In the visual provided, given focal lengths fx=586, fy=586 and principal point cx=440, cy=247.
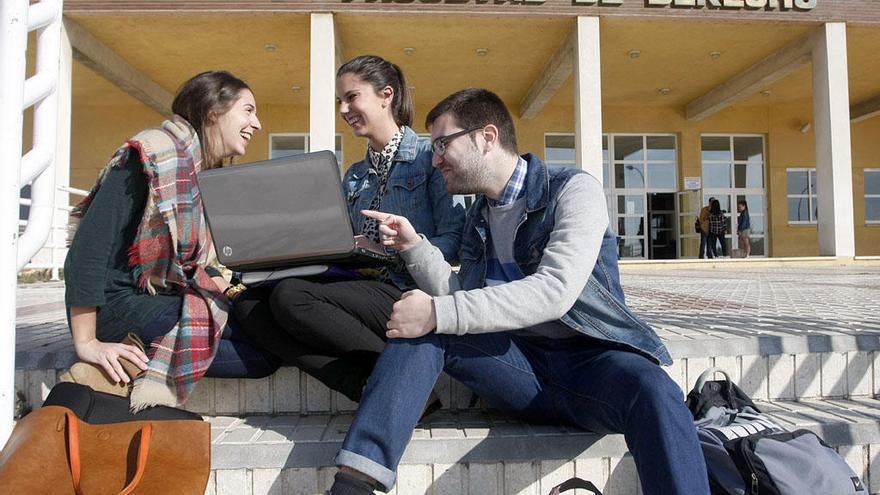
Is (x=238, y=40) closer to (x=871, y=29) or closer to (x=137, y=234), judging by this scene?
(x=137, y=234)

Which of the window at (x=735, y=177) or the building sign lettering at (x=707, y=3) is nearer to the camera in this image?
the building sign lettering at (x=707, y=3)

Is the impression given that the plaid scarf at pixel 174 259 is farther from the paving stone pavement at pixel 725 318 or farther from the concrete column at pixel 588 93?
the concrete column at pixel 588 93

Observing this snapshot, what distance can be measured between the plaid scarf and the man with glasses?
638mm

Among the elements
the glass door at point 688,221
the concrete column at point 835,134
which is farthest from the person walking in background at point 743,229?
the concrete column at point 835,134

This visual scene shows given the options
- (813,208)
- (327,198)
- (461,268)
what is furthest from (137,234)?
(813,208)

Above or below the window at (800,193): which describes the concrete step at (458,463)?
below

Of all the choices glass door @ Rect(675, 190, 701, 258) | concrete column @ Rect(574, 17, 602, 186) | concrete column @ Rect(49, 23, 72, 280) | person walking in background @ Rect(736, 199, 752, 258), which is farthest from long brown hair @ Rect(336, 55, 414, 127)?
person walking in background @ Rect(736, 199, 752, 258)

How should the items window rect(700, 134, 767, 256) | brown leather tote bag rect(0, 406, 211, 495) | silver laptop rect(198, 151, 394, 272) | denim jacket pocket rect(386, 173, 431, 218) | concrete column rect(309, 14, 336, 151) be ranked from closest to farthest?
brown leather tote bag rect(0, 406, 211, 495) → silver laptop rect(198, 151, 394, 272) → denim jacket pocket rect(386, 173, 431, 218) → concrete column rect(309, 14, 336, 151) → window rect(700, 134, 767, 256)

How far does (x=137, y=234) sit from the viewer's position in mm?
1902

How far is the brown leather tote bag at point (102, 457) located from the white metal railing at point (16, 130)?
16 centimetres

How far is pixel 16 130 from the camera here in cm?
150

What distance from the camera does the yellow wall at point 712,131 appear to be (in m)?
16.6

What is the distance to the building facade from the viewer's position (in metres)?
11.1

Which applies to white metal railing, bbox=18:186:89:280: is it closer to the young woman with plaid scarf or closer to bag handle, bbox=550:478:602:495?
the young woman with plaid scarf
